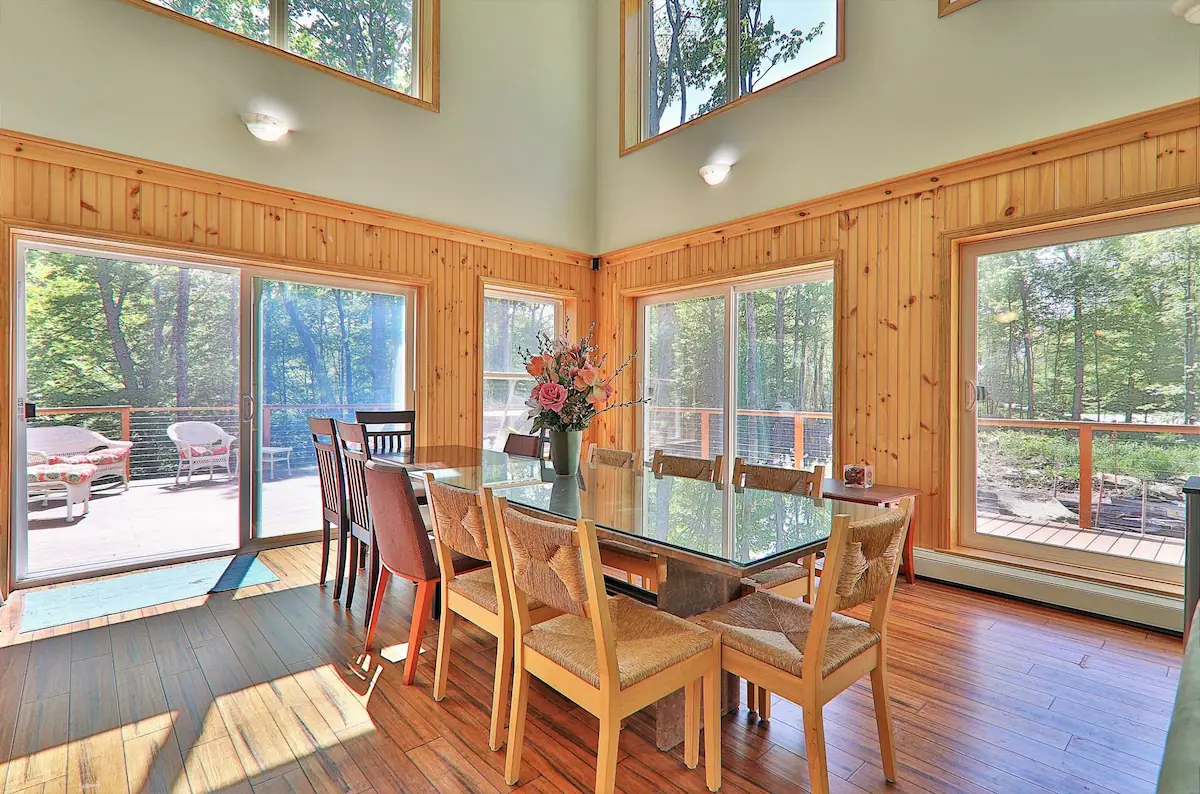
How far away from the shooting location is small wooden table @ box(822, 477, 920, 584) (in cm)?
331

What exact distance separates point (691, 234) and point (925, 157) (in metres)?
1.82

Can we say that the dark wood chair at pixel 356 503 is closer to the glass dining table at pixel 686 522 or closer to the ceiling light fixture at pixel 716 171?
the glass dining table at pixel 686 522

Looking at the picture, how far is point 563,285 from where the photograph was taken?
5.64 m

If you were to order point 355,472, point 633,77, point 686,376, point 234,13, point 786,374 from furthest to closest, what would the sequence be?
point 633,77
point 686,376
point 786,374
point 234,13
point 355,472

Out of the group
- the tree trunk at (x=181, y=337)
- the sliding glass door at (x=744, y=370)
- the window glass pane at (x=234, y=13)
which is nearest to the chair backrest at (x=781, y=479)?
the sliding glass door at (x=744, y=370)

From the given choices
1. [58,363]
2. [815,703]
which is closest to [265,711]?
[815,703]

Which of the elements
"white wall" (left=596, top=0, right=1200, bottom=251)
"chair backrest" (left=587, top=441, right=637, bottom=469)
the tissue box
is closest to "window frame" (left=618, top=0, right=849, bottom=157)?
"white wall" (left=596, top=0, right=1200, bottom=251)

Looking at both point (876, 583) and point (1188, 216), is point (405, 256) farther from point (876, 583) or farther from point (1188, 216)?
point (1188, 216)

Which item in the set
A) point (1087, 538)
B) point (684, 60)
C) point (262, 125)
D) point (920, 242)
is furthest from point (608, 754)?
point (684, 60)

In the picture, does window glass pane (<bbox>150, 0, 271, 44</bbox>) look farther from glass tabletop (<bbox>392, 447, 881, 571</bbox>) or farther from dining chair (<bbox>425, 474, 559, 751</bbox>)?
dining chair (<bbox>425, 474, 559, 751</bbox>)

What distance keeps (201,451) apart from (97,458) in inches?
20.4

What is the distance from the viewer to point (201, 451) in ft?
12.5

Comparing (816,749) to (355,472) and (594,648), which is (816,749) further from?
(355,472)

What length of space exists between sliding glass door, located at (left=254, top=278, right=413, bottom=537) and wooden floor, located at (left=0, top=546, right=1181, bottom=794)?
4.50 feet
